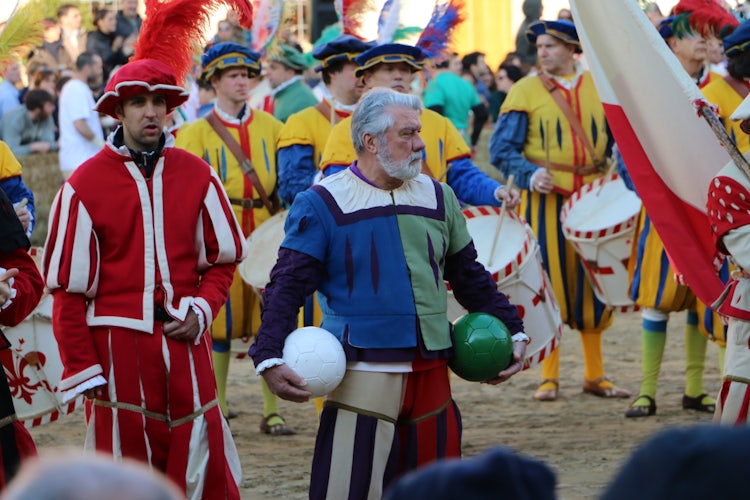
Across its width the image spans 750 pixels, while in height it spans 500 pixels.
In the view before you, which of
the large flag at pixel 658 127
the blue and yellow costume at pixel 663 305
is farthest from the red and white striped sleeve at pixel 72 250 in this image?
the blue and yellow costume at pixel 663 305

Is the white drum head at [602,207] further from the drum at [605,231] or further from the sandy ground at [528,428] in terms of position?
the sandy ground at [528,428]

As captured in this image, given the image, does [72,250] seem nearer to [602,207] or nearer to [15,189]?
[15,189]

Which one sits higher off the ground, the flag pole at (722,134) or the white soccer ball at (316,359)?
the flag pole at (722,134)

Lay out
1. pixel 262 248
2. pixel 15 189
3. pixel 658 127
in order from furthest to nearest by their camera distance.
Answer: pixel 262 248 < pixel 15 189 < pixel 658 127

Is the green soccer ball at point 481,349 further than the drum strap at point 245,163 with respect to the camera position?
No

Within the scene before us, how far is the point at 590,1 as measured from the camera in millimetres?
6125

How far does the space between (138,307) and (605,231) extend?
3969 millimetres

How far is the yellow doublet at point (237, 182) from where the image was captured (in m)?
8.23

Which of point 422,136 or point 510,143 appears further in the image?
point 510,143

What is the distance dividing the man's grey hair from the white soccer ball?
72 cm

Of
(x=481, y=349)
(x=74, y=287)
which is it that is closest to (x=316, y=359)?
(x=481, y=349)

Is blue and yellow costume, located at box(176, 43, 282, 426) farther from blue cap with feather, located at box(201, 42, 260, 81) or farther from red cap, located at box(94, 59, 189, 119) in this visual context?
red cap, located at box(94, 59, 189, 119)

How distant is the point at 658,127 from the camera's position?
6.02 meters

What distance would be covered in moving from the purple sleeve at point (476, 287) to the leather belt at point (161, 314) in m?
0.99
